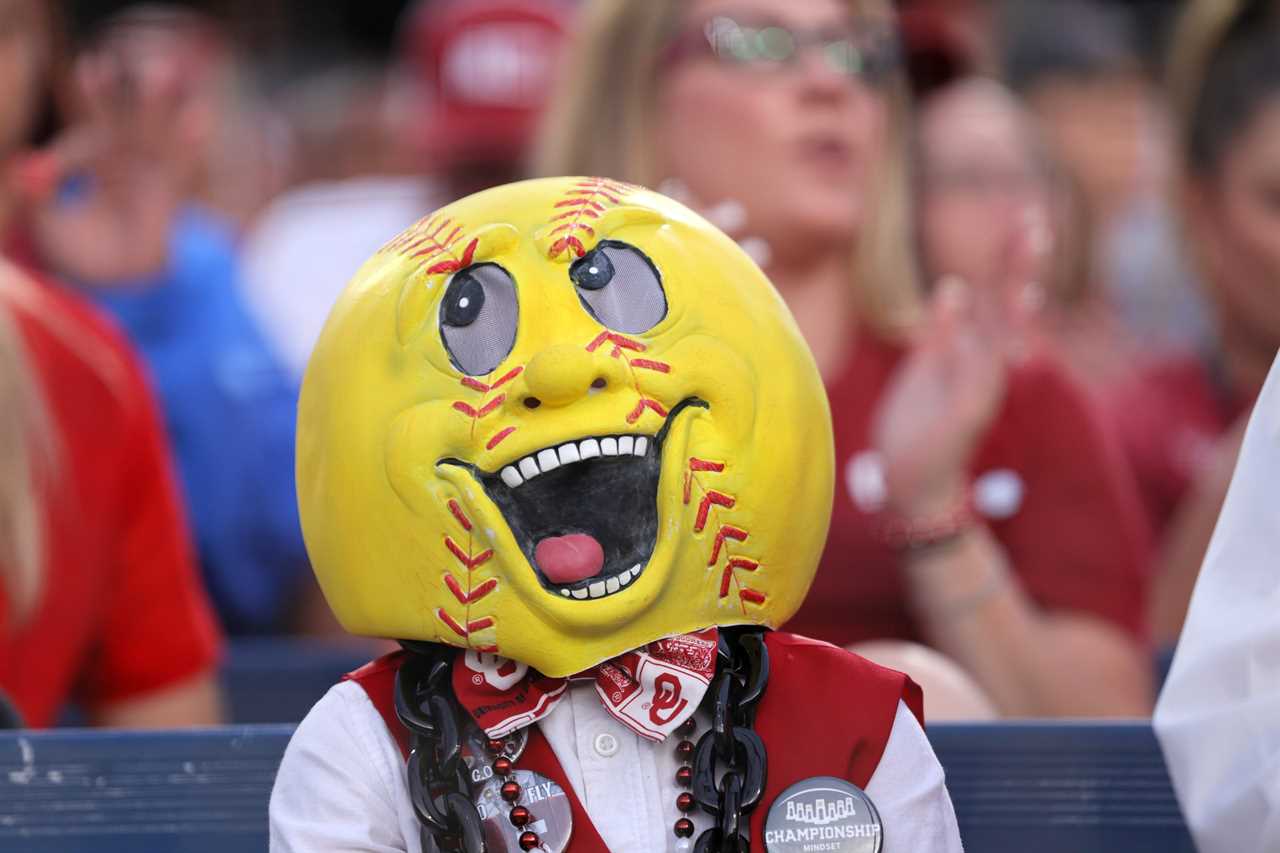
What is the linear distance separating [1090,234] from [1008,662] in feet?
8.37

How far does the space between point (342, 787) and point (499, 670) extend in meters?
0.16

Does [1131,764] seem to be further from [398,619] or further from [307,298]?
[307,298]

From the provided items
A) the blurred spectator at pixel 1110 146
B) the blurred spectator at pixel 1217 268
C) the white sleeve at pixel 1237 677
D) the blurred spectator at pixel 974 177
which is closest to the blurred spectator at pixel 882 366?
the blurred spectator at pixel 974 177

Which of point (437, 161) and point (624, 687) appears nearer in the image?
point (624, 687)

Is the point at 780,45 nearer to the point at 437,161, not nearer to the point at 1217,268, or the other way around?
the point at 1217,268

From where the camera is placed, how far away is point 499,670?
63.6 inches

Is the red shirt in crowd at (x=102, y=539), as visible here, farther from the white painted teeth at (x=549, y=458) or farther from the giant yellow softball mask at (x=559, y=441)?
the white painted teeth at (x=549, y=458)

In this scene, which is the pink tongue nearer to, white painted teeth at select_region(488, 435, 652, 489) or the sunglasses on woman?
white painted teeth at select_region(488, 435, 652, 489)

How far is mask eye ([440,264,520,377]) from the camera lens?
1613mm

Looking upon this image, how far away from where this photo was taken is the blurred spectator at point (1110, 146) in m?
5.57

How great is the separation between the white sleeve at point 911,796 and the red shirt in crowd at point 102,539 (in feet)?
4.60

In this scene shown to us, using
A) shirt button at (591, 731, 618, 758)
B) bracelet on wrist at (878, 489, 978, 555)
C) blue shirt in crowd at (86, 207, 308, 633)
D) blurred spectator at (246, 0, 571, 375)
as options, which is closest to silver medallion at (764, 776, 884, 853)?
shirt button at (591, 731, 618, 758)

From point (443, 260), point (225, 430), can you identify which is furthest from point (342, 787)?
point (225, 430)

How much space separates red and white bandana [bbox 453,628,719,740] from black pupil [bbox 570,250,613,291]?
0.31 meters
